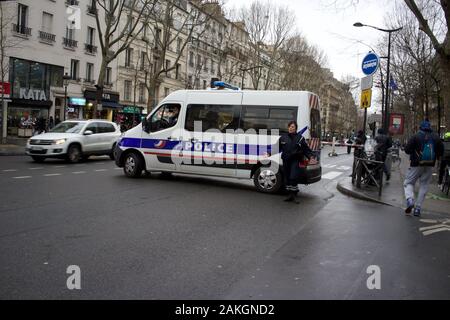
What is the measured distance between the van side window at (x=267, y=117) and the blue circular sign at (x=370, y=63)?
128 inches

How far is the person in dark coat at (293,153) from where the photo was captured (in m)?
9.80

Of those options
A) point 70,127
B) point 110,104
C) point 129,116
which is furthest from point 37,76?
point 70,127

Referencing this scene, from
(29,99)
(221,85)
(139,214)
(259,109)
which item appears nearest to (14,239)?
(139,214)

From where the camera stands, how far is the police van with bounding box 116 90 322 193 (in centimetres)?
1080

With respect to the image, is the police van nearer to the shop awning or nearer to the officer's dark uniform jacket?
the officer's dark uniform jacket

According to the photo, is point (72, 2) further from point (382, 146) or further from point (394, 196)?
point (394, 196)

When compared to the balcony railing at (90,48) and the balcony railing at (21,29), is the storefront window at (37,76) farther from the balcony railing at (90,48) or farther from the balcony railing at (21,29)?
the balcony railing at (90,48)

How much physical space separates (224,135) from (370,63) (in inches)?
187

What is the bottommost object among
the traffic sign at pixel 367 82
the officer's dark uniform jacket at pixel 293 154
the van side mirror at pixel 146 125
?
the officer's dark uniform jacket at pixel 293 154

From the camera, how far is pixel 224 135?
1141 centimetres

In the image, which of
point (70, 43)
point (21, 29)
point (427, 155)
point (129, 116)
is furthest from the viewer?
point (129, 116)

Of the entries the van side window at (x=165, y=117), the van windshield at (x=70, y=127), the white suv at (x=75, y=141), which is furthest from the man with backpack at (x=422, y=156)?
the van windshield at (x=70, y=127)

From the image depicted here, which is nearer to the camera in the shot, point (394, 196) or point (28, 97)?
point (394, 196)
